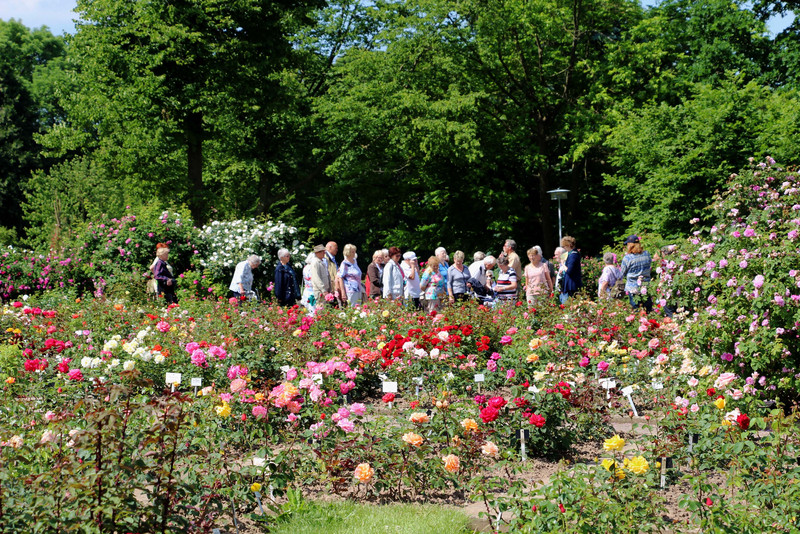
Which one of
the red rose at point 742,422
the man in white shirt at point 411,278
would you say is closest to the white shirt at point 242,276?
the man in white shirt at point 411,278

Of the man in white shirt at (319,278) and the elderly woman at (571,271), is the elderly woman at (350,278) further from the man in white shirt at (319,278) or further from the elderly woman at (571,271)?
the elderly woman at (571,271)

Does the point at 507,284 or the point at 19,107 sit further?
the point at 19,107

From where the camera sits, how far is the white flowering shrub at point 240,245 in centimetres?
1554

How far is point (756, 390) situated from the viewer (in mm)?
5316

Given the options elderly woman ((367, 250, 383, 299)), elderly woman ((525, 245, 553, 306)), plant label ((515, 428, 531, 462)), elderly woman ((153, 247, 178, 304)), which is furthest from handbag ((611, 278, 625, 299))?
elderly woman ((153, 247, 178, 304))

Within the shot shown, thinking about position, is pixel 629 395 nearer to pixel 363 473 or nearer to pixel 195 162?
pixel 363 473

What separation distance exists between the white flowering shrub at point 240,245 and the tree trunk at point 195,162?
3.66 meters

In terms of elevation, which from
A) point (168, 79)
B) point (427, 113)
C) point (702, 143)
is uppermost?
point (168, 79)

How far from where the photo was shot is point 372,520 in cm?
383

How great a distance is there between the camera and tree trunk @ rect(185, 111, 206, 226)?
65.4ft

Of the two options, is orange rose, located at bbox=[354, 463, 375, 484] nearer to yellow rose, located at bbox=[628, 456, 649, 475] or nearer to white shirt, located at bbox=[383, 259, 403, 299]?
yellow rose, located at bbox=[628, 456, 649, 475]

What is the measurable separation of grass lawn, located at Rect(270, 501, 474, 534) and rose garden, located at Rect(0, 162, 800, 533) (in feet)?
0.10

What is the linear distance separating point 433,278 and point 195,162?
40.2ft

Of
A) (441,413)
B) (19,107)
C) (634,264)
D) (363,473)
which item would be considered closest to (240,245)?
(634,264)
